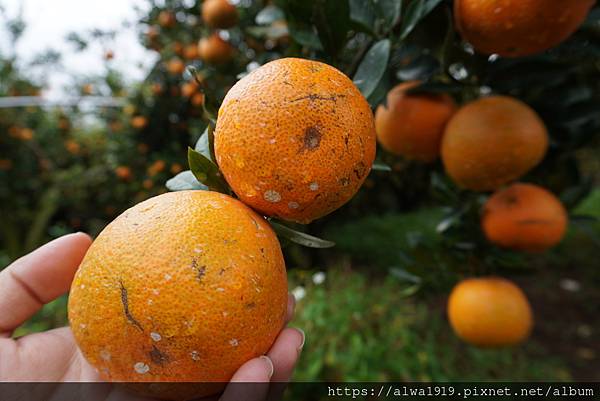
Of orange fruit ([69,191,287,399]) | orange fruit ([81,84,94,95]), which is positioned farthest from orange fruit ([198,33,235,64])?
orange fruit ([81,84,94,95])

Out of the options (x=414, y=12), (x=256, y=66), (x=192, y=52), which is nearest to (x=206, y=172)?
(x=414, y=12)

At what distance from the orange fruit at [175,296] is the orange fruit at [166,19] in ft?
6.77

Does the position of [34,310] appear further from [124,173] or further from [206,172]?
[124,173]

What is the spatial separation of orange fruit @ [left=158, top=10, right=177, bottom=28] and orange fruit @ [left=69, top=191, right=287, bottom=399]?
6.77 feet

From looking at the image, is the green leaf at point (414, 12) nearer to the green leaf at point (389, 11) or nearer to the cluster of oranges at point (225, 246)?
the green leaf at point (389, 11)

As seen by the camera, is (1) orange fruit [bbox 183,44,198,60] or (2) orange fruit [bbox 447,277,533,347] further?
(1) orange fruit [bbox 183,44,198,60]

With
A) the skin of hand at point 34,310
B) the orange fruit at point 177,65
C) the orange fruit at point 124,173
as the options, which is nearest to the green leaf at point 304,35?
the skin of hand at point 34,310

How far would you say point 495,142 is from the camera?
0.81 m

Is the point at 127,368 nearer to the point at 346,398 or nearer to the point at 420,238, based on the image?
the point at 420,238

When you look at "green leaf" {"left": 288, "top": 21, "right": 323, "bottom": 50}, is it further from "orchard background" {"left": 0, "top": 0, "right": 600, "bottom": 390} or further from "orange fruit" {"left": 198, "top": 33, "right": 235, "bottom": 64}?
"orange fruit" {"left": 198, "top": 33, "right": 235, "bottom": 64}

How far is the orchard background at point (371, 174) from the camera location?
2.62ft

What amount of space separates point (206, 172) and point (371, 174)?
1.53 m

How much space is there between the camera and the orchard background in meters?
0.80

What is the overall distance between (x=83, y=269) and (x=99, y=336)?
0.09m
